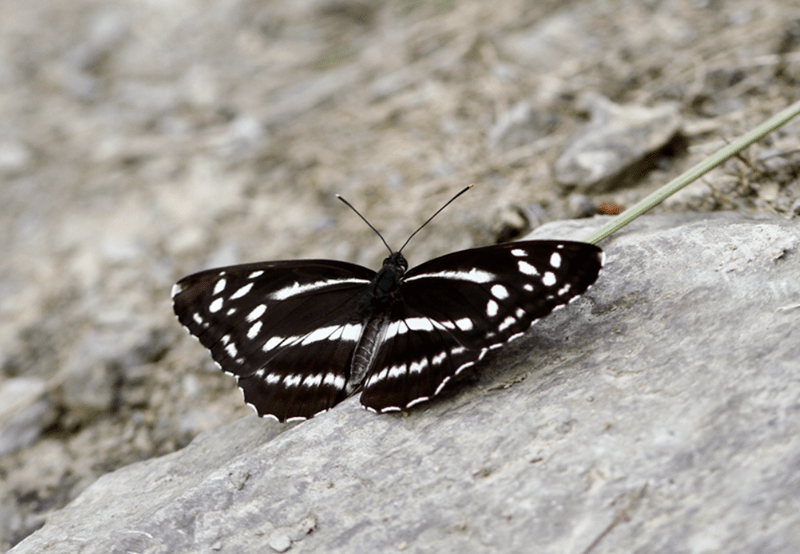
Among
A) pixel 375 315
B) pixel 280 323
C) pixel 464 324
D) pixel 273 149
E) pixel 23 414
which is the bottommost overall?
pixel 464 324

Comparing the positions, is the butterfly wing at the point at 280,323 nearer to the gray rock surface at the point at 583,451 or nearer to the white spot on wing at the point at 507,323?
the gray rock surface at the point at 583,451

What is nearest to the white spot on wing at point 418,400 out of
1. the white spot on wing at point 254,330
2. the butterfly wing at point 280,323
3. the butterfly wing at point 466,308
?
the butterfly wing at point 466,308

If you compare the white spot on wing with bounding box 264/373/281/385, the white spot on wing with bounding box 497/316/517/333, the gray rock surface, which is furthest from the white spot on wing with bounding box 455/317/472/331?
the white spot on wing with bounding box 264/373/281/385

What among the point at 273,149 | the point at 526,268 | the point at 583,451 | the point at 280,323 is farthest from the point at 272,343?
the point at 273,149

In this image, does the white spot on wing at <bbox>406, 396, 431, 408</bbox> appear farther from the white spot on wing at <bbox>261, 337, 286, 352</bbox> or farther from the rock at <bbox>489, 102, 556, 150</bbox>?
the rock at <bbox>489, 102, 556, 150</bbox>

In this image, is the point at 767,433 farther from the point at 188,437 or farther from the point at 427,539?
the point at 188,437

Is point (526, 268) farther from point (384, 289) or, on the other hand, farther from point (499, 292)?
point (384, 289)
